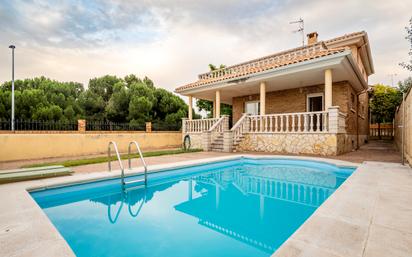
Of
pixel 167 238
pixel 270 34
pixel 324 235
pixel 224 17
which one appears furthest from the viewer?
pixel 270 34

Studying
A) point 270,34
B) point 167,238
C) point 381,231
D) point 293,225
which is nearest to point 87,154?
point 167,238

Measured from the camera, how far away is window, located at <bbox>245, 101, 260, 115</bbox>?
595 inches

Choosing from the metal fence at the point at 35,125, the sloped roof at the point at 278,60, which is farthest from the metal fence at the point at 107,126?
the sloped roof at the point at 278,60

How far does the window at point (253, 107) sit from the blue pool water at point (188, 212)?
906cm

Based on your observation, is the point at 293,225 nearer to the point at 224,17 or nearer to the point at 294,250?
the point at 294,250

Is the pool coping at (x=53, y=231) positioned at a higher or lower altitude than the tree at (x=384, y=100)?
lower

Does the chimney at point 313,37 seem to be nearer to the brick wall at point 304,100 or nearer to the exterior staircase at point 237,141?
the brick wall at point 304,100

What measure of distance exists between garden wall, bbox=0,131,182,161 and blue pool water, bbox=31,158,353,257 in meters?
6.35

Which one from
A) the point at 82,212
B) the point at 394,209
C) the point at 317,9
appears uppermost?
the point at 317,9

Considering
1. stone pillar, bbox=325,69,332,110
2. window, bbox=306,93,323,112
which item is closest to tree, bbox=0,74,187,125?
window, bbox=306,93,323,112

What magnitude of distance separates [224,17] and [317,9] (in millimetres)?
4516

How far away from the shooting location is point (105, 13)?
412 inches

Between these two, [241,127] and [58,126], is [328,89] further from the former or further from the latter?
[58,126]

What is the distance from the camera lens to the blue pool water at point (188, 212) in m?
2.43
